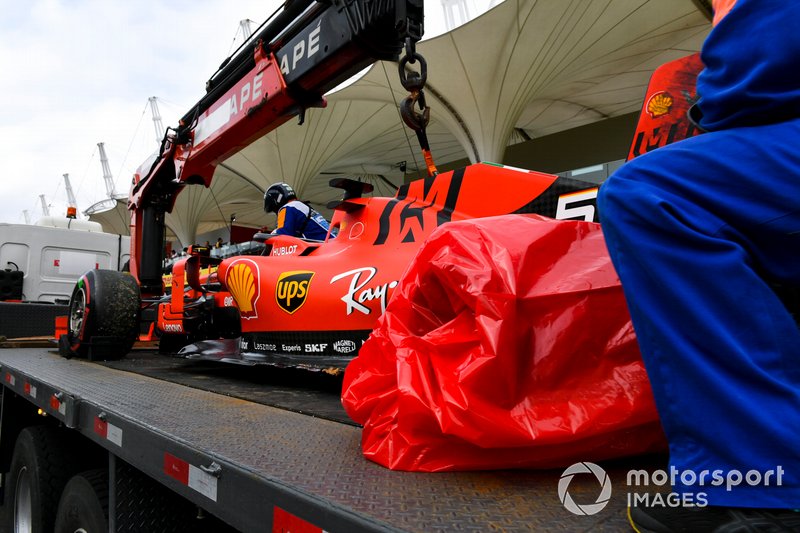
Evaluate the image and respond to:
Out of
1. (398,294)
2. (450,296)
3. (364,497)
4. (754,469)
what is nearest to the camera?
(754,469)

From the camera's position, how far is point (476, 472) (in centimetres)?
121

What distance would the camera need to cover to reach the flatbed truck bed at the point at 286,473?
0.97 meters

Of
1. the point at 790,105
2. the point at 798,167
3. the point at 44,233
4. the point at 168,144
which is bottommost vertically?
the point at 798,167

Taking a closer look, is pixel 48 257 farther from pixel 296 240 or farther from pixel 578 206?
pixel 578 206

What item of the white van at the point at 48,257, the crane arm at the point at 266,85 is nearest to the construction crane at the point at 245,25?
the white van at the point at 48,257

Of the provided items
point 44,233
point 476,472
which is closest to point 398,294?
point 476,472

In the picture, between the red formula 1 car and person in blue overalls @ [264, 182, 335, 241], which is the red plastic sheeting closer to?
the red formula 1 car

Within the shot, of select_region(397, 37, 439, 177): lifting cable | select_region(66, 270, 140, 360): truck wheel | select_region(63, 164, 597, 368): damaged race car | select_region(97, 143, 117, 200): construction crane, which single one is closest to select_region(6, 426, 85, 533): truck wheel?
select_region(63, 164, 597, 368): damaged race car

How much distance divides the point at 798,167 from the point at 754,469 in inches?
18.0

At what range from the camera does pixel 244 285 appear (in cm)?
344

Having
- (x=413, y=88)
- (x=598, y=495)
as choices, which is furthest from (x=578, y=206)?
(x=598, y=495)

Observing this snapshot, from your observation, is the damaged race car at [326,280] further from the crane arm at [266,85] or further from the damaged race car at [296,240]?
the crane arm at [266,85]

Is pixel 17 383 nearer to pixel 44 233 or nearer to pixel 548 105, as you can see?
pixel 44 233

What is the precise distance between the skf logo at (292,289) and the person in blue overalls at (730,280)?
229 centimetres
